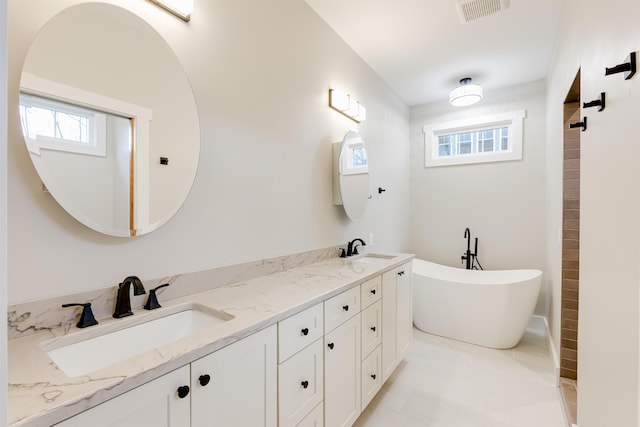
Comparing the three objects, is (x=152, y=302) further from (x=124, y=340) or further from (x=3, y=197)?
(x=3, y=197)

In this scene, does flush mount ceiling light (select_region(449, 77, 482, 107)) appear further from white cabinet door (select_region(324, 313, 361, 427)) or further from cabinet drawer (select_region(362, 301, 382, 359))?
white cabinet door (select_region(324, 313, 361, 427))

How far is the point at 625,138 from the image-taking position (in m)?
0.94

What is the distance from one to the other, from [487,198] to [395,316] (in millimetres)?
2369

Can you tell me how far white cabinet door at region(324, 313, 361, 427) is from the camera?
1479 mm

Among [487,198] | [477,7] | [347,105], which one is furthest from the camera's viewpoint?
[487,198]

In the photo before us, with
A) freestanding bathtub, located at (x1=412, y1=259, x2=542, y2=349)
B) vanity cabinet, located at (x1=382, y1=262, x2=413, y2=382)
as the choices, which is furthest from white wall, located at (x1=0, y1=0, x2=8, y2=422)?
freestanding bathtub, located at (x1=412, y1=259, x2=542, y2=349)

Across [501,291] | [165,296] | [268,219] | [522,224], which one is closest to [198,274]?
[165,296]

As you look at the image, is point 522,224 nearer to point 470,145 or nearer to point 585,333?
point 470,145

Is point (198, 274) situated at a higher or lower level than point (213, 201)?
lower

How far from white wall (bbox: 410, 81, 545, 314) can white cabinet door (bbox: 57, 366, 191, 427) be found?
3.83 meters

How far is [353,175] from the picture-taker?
2629 mm

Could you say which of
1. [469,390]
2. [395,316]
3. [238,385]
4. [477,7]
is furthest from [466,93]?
[238,385]

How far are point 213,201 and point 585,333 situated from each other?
1899 mm

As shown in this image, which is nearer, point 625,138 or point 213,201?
point 625,138
